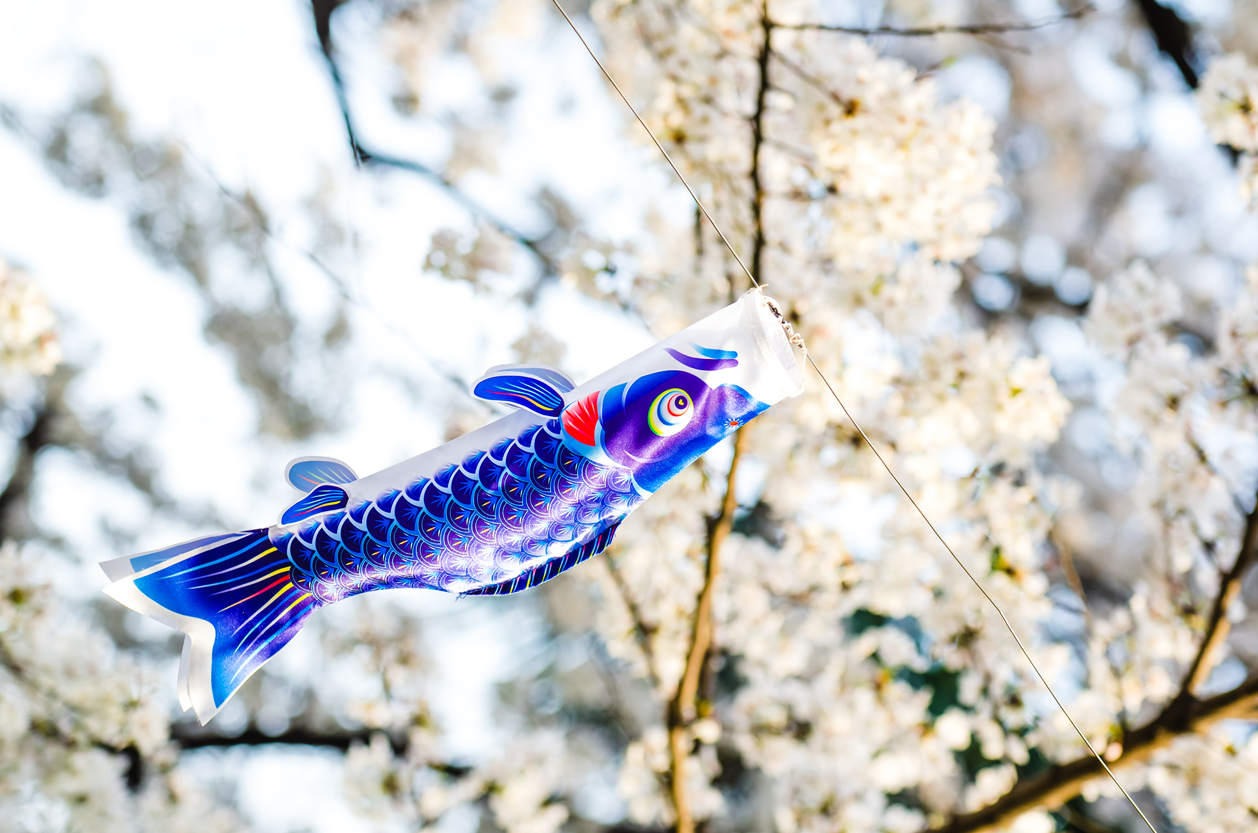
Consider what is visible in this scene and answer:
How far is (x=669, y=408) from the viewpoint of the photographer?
3.68 feet

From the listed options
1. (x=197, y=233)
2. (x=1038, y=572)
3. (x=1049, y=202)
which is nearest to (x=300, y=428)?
(x=197, y=233)

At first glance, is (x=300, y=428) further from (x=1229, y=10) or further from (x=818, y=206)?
(x=1229, y=10)

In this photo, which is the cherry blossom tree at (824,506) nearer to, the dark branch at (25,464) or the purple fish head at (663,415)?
the purple fish head at (663,415)

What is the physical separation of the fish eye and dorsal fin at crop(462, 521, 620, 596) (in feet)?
0.77

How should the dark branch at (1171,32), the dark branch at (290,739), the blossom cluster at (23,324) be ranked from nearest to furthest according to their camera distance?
the blossom cluster at (23,324) → the dark branch at (1171,32) → the dark branch at (290,739)

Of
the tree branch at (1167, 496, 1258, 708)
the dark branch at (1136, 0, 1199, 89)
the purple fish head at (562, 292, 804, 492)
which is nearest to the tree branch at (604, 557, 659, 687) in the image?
the purple fish head at (562, 292, 804, 492)

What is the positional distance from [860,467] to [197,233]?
5.16m

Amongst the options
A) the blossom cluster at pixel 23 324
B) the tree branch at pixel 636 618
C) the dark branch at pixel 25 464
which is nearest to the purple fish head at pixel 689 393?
the tree branch at pixel 636 618

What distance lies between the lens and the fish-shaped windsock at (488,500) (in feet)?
3.68

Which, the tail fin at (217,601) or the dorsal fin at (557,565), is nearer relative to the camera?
the tail fin at (217,601)

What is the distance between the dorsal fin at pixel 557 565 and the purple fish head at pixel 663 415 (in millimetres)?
187

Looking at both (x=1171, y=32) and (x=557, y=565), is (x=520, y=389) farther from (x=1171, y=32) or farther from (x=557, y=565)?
(x=1171, y=32)

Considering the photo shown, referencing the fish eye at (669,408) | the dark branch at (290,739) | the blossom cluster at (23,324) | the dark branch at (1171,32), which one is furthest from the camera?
the dark branch at (290,739)

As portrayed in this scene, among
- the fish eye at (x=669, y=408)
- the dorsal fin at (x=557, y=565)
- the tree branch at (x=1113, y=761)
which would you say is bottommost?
the tree branch at (x=1113, y=761)
